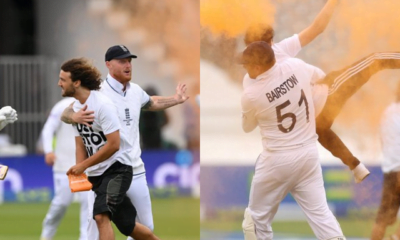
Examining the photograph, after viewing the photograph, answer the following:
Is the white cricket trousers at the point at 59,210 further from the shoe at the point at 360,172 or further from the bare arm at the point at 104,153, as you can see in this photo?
the shoe at the point at 360,172

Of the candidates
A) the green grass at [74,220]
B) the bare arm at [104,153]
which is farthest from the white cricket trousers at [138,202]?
the green grass at [74,220]

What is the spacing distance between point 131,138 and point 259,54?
1.52m

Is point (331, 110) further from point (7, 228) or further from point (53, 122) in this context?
point (7, 228)

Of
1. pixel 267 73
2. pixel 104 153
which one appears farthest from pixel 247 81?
pixel 104 153

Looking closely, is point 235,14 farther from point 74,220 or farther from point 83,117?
point 74,220

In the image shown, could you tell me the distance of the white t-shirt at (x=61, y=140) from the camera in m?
11.5

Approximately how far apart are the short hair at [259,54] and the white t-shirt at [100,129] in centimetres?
136

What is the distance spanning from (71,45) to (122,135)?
471 inches

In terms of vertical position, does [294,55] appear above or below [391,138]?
above

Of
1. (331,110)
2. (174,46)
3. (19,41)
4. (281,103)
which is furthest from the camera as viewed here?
(19,41)

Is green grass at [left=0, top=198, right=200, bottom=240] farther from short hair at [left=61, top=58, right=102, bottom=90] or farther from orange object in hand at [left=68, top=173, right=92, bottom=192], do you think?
short hair at [left=61, top=58, right=102, bottom=90]

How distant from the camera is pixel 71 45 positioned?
20.6 meters

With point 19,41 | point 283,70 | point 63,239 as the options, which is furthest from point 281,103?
point 19,41

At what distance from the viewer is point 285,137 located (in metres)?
8.66
